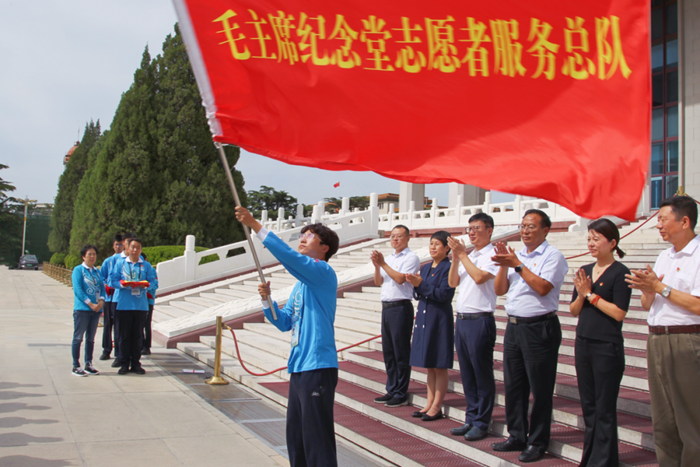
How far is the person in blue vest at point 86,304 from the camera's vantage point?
276 inches

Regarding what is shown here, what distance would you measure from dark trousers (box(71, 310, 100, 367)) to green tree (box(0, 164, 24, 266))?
186ft

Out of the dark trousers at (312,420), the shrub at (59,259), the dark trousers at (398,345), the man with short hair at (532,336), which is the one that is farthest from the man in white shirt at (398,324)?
the shrub at (59,259)

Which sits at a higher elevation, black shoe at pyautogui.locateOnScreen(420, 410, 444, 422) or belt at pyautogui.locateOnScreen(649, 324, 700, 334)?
belt at pyautogui.locateOnScreen(649, 324, 700, 334)

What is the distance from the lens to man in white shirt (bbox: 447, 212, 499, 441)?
448 cm

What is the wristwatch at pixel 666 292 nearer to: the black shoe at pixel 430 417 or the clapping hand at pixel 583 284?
the clapping hand at pixel 583 284

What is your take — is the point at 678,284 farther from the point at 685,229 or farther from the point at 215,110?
the point at 215,110

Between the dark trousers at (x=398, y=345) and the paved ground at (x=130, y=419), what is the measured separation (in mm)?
970

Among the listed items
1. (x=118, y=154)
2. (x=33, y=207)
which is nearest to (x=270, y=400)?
(x=118, y=154)

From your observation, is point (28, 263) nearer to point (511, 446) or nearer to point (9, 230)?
point (9, 230)

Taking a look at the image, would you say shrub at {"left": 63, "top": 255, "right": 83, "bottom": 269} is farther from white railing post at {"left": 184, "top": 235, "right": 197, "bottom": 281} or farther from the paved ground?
the paved ground

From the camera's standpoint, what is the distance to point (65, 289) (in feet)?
79.7

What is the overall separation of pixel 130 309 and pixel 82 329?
62 cm

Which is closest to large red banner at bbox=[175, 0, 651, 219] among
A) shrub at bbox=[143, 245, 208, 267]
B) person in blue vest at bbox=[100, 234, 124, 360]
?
person in blue vest at bbox=[100, 234, 124, 360]

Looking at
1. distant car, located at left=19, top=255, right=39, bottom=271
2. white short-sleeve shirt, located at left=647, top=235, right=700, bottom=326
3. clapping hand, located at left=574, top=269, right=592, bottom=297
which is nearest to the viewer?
white short-sleeve shirt, located at left=647, top=235, right=700, bottom=326
